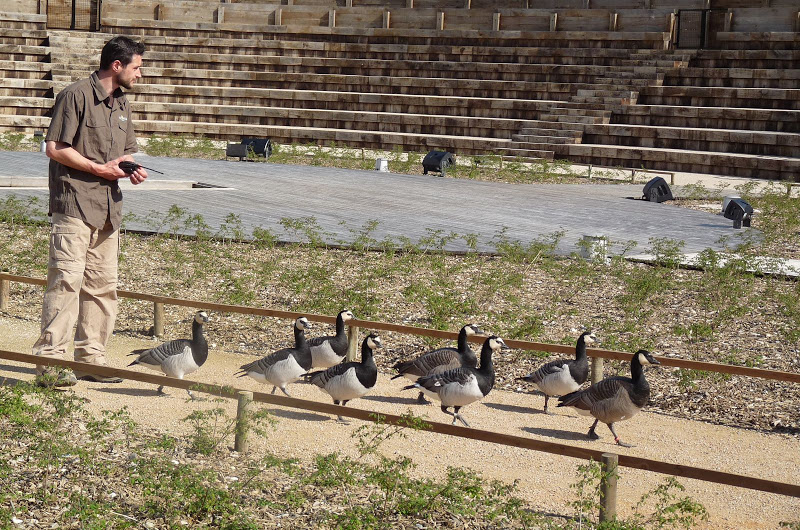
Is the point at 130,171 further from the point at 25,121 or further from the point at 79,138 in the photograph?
the point at 25,121

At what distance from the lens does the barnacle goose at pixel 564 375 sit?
25.7 feet

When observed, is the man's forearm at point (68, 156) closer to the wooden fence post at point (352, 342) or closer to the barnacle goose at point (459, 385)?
the barnacle goose at point (459, 385)

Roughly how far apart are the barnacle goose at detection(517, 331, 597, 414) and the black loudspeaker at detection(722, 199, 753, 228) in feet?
30.1

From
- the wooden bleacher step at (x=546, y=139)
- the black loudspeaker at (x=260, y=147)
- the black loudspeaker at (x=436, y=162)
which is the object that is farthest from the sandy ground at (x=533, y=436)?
the wooden bleacher step at (x=546, y=139)

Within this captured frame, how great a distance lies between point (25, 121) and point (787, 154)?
2133 cm

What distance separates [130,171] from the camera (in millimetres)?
6898

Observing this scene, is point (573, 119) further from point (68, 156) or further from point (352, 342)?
point (68, 156)

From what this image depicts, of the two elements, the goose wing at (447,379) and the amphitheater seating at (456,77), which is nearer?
the goose wing at (447,379)

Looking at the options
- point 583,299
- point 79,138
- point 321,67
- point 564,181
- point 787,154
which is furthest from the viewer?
point 321,67

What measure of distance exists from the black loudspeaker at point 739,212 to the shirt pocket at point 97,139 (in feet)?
39.2

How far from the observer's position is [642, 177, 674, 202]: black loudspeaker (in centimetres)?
1949

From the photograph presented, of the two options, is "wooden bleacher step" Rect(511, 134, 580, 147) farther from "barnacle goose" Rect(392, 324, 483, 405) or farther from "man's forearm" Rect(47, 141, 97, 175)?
"man's forearm" Rect(47, 141, 97, 175)

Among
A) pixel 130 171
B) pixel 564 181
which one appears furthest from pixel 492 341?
pixel 564 181

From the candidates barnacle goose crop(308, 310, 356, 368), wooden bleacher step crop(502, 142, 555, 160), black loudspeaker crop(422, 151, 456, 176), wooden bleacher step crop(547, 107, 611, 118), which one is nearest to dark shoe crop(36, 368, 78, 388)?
barnacle goose crop(308, 310, 356, 368)
